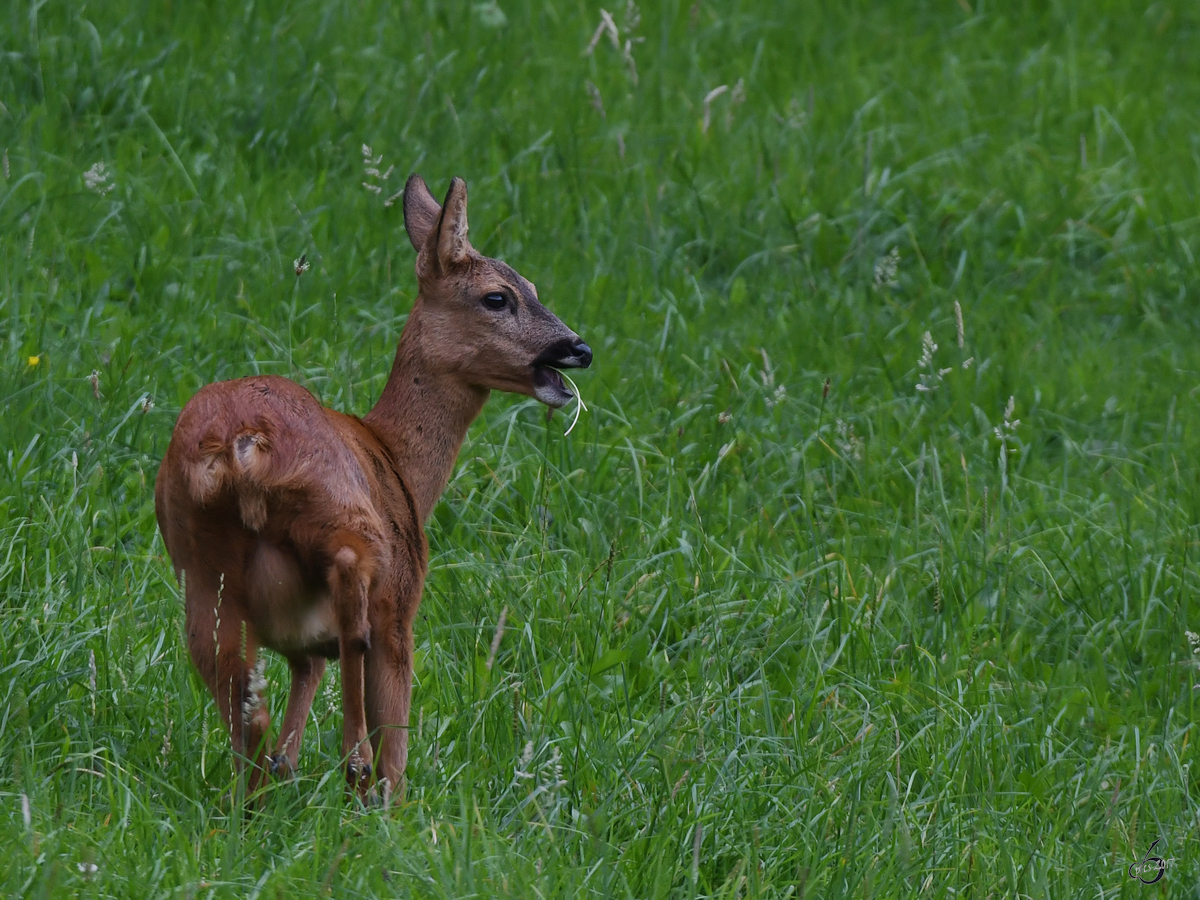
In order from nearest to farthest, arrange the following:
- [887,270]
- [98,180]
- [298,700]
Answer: [298,700]
[98,180]
[887,270]

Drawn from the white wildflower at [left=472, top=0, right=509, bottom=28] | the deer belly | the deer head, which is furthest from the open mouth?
the white wildflower at [left=472, top=0, right=509, bottom=28]

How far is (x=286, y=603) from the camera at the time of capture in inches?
134

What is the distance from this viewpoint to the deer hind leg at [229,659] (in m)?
3.31

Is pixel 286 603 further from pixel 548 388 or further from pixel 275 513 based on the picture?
pixel 548 388

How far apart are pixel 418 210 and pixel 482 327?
0.51 meters

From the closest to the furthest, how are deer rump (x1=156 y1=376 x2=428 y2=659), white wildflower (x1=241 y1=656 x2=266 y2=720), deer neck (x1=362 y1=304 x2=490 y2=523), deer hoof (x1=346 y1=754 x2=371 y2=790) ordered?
white wildflower (x1=241 y1=656 x2=266 y2=720), deer rump (x1=156 y1=376 x2=428 y2=659), deer hoof (x1=346 y1=754 x2=371 y2=790), deer neck (x1=362 y1=304 x2=490 y2=523)

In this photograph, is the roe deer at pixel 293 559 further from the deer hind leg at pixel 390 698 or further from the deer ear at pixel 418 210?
the deer ear at pixel 418 210

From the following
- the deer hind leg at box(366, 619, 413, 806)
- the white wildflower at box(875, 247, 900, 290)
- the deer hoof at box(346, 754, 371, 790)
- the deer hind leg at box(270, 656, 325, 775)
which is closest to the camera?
the deer hoof at box(346, 754, 371, 790)

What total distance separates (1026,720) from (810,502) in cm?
126

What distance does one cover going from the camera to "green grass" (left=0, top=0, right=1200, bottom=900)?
3580 millimetres

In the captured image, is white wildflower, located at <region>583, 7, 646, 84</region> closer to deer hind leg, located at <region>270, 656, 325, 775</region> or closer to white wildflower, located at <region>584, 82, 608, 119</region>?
white wildflower, located at <region>584, 82, 608, 119</region>

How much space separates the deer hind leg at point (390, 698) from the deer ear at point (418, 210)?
1.19 m

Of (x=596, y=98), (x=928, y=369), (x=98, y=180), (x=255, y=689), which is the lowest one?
(x=928, y=369)

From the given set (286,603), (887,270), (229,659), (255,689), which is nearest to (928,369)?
(887,270)
